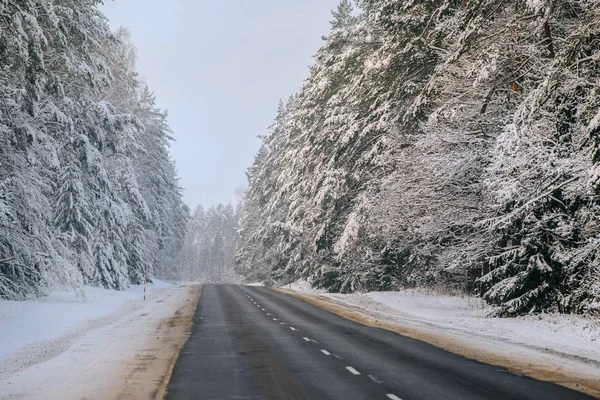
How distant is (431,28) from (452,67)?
226 centimetres

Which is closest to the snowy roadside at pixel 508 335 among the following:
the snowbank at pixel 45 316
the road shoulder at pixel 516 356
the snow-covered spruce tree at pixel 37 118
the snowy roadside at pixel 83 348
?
the road shoulder at pixel 516 356

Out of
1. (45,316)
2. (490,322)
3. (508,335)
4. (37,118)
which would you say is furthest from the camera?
(37,118)

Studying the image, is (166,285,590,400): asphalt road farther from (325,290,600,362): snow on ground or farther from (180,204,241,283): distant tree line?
(180,204,241,283): distant tree line

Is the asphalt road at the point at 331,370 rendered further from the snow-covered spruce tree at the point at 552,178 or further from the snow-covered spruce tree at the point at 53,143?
the snow-covered spruce tree at the point at 53,143

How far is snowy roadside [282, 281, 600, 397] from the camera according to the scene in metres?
12.2

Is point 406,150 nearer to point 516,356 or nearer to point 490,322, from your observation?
point 490,322

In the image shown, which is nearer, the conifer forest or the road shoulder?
the road shoulder

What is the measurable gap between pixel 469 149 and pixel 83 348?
15323 mm

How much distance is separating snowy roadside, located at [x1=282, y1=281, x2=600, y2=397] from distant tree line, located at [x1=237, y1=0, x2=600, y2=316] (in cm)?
93

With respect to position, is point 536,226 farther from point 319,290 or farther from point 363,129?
point 319,290

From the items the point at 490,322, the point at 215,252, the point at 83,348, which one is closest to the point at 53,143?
the point at 83,348

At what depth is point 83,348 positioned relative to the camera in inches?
587

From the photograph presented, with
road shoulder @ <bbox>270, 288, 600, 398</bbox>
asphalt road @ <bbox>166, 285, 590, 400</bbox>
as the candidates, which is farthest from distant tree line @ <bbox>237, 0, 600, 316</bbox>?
asphalt road @ <bbox>166, 285, 590, 400</bbox>

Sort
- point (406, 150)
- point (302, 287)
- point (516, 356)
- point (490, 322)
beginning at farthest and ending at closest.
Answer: point (302, 287)
point (406, 150)
point (490, 322)
point (516, 356)
